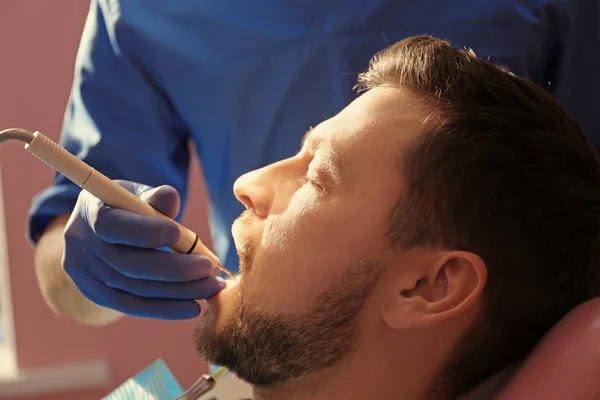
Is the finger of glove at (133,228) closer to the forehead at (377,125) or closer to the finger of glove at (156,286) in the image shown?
the finger of glove at (156,286)

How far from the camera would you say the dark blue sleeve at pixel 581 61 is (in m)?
1.18

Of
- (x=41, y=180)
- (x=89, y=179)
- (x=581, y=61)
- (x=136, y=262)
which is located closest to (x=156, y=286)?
(x=136, y=262)

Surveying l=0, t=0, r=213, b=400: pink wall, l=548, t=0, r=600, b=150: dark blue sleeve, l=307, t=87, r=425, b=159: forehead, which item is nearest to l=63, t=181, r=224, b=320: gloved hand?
l=307, t=87, r=425, b=159: forehead

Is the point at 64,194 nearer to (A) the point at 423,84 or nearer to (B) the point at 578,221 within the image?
(A) the point at 423,84

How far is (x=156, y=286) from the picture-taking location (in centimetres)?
102

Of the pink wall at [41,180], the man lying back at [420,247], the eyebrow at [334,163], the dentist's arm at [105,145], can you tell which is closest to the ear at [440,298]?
the man lying back at [420,247]

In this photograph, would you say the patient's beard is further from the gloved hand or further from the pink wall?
the pink wall

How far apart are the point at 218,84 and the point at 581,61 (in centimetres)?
Answer: 59

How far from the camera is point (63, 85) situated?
1896mm

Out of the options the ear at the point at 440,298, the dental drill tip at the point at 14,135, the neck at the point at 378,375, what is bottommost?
the neck at the point at 378,375

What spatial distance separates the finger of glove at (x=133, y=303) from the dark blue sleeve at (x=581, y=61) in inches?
26.7

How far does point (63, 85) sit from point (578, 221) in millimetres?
1388

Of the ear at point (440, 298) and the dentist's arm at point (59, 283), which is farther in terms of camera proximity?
the dentist's arm at point (59, 283)

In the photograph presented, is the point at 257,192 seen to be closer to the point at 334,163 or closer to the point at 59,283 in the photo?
the point at 334,163
